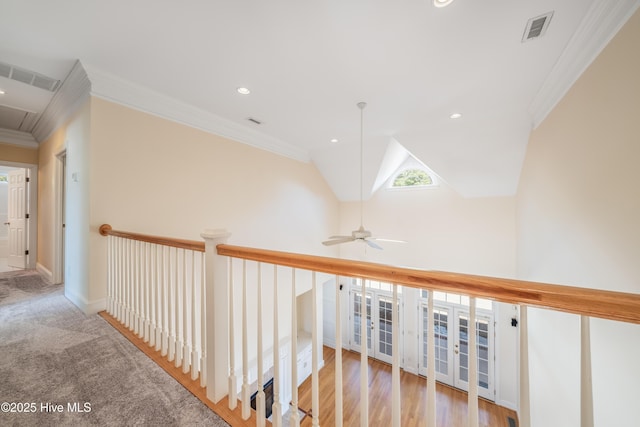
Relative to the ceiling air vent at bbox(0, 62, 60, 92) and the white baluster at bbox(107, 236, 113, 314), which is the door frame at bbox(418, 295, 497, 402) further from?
the ceiling air vent at bbox(0, 62, 60, 92)

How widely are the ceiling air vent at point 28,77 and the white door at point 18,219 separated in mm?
2665

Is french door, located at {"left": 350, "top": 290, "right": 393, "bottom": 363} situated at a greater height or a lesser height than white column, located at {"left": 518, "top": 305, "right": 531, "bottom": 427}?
lesser

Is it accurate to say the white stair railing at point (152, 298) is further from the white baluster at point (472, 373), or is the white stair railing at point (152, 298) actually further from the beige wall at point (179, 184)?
the white baluster at point (472, 373)

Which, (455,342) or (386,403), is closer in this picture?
(386,403)

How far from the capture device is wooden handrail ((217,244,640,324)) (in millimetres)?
584

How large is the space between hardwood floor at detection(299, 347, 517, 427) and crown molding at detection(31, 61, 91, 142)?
206 inches

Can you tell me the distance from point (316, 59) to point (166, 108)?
2.03 m

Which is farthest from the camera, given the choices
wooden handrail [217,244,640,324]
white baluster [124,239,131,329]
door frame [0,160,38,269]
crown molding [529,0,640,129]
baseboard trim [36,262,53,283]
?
door frame [0,160,38,269]

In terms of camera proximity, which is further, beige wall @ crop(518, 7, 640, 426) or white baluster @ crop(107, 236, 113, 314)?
white baluster @ crop(107, 236, 113, 314)

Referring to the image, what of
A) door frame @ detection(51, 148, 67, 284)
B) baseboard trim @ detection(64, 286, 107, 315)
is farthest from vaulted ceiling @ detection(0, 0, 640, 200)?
baseboard trim @ detection(64, 286, 107, 315)

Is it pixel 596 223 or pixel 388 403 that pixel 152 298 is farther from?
pixel 388 403

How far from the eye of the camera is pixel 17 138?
3934mm

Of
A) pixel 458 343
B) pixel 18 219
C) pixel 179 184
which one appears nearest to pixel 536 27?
pixel 179 184

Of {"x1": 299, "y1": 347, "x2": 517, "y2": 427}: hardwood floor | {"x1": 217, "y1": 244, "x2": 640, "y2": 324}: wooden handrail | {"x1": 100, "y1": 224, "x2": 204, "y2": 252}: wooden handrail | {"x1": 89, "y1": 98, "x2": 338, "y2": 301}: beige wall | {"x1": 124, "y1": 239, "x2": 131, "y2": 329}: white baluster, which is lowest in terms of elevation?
{"x1": 299, "y1": 347, "x2": 517, "y2": 427}: hardwood floor
